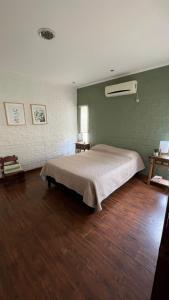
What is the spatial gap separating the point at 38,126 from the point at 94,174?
8.02 ft

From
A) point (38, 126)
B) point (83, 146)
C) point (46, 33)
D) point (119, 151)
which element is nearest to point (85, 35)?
point (46, 33)

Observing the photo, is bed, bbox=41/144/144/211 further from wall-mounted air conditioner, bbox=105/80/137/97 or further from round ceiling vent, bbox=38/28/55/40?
round ceiling vent, bbox=38/28/55/40

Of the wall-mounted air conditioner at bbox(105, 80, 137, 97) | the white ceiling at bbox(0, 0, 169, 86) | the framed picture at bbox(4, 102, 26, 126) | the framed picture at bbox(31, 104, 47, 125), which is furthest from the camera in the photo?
the framed picture at bbox(31, 104, 47, 125)

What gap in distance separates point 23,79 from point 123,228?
3.75 meters

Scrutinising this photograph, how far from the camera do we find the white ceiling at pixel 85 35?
4.25 feet

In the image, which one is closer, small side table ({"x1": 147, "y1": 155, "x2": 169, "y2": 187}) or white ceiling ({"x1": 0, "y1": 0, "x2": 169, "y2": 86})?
white ceiling ({"x1": 0, "y1": 0, "x2": 169, "y2": 86})

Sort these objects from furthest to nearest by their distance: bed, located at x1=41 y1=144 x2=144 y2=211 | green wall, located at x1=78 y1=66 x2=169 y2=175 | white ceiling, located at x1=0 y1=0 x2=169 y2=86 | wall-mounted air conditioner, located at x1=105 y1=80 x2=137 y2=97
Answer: wall-mounted air conditioner, located at x1=105 y1=80 x2=137 y2=97
green wall, located at x1=78 y1=66 x2=169 y2=175
bed, located at x1=41 y1=144 x2=144 y2=211
white ceiling, located at x1=0 y1=0 x2=169 y2=86

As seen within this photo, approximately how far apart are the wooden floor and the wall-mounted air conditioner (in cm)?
225

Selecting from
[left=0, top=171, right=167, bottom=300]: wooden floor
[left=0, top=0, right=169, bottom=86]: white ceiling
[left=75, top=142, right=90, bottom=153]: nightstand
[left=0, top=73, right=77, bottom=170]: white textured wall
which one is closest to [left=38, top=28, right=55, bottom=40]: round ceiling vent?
[left=0, top=0, right=169, bottom=86]: white ceiling

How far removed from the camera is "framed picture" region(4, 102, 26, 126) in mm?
3125

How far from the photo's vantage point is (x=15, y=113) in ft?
10.6

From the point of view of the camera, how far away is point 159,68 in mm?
2695

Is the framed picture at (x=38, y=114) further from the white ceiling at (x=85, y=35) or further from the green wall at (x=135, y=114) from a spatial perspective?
the green wall at (x=135, y=114)

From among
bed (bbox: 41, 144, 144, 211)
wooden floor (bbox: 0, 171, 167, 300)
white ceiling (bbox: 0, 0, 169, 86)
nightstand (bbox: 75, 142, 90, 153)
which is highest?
white ceiling (bbox: 0, 0, 169, 86)
